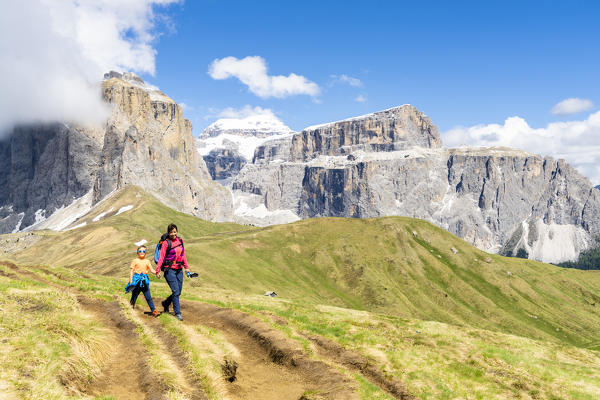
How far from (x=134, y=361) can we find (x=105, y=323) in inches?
244

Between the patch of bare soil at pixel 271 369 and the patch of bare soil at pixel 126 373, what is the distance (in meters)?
3.07

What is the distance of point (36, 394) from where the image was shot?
11.4 metres

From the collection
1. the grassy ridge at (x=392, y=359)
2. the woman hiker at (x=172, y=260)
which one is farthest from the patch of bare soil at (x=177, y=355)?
the woman hiker at (x=172, y=260)

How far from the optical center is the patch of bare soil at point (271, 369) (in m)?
16.2

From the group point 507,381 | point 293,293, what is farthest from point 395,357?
point 293,293

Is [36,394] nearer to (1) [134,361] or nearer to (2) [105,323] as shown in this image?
(1) [134,361]

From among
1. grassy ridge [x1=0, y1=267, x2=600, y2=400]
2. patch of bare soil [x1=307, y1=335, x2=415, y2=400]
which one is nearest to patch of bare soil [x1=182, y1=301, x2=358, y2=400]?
grassy ridge [x1=0, y1=267, x2=600, y2=400]

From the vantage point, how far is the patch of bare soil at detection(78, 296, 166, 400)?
1369 centimetres

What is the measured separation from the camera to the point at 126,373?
50.9 feet

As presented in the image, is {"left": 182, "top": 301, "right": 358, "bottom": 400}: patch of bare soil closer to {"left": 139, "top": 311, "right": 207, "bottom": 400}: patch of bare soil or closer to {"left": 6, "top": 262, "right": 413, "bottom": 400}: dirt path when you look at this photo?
{"left": 6, "top": 262, "right": 413, "bottom": 400}: dirt path

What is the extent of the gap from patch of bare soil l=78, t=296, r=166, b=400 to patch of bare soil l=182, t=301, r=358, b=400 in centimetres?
307

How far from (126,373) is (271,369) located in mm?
6578

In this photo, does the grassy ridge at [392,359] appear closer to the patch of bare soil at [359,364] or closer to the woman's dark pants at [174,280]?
the patch of bare soil at [359,364]

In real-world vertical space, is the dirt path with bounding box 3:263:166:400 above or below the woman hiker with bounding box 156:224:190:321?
below
